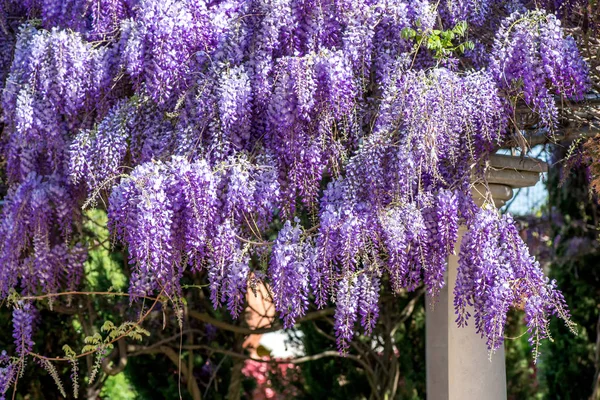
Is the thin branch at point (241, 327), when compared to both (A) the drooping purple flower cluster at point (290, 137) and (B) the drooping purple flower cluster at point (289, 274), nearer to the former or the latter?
(A) the drooping purple flower cluster at point (290, 137)

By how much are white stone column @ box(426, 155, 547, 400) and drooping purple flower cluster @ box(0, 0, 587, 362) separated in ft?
1.19

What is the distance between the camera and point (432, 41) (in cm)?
418

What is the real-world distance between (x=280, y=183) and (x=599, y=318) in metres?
4.05

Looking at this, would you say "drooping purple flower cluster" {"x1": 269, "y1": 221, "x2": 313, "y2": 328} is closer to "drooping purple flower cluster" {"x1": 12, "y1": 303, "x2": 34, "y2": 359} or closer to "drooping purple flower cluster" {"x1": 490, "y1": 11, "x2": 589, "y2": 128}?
"drooping purple flower cluster" {"x1": 490, "y1": 11, "x2": 589, "y2": 128}

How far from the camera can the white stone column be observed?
15.1ft

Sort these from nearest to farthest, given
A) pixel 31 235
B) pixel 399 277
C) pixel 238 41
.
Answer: pixel 399 277 < pixel 238 41 < pixel 31 235

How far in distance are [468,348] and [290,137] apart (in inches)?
55.4

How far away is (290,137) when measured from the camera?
4.21m

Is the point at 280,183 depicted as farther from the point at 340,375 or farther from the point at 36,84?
the point at 340,375

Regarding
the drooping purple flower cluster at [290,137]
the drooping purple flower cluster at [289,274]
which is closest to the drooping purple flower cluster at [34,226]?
the drooping purple flower cluster at [290,137]

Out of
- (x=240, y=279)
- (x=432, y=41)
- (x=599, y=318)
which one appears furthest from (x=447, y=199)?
(x=599, y=318)

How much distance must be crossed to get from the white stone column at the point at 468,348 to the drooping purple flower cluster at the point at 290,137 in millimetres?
364

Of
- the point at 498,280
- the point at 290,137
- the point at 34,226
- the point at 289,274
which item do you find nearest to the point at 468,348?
the point at 498,280

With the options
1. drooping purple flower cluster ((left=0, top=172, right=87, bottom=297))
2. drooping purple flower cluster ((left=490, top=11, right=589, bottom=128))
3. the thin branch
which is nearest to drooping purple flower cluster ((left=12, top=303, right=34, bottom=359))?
drooping purple flower cluster ((left=0, top=172, right=87, bottom=297))
